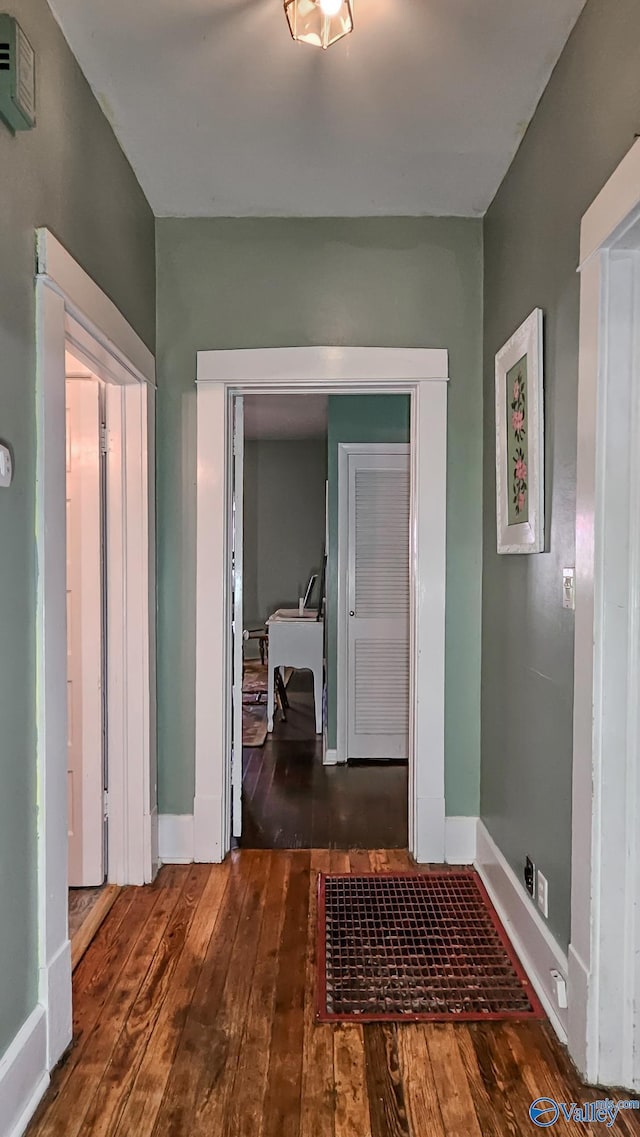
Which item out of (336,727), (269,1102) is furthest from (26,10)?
(336,727)

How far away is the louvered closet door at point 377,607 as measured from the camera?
4.36 meters

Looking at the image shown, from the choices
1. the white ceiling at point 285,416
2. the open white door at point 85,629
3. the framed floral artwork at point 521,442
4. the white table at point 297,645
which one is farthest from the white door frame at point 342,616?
the open white door at point 85,629

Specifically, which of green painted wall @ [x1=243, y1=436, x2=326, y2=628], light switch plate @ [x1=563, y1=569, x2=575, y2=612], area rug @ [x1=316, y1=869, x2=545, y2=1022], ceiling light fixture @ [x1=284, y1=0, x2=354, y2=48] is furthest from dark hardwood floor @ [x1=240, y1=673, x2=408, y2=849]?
green painted wall @ [x1=243, y1=436, x2=326, y2=628]

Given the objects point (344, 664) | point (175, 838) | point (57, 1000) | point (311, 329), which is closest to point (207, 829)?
point (175, 838)

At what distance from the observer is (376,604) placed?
4395mm

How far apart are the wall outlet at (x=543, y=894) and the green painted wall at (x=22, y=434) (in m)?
1.33

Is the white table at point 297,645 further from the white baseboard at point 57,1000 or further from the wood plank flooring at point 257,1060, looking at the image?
the white baseboard at point 57,1000

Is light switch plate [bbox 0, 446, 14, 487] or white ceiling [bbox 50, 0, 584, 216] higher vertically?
white ceiling [bbox 50, 0, 584, 216]

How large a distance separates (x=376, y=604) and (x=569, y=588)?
256 centimetres

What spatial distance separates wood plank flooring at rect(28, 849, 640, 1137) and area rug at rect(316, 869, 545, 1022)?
0.05m

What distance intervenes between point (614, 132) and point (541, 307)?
22.2 inches

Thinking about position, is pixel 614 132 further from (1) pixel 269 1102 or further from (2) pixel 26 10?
(1) pixel 269 1102

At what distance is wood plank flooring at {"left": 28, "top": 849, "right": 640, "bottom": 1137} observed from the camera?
1.57m

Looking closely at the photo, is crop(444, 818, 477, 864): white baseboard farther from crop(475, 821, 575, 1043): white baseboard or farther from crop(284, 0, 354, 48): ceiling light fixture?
crop(284, 0, 354, 48): ceiling light fixture
